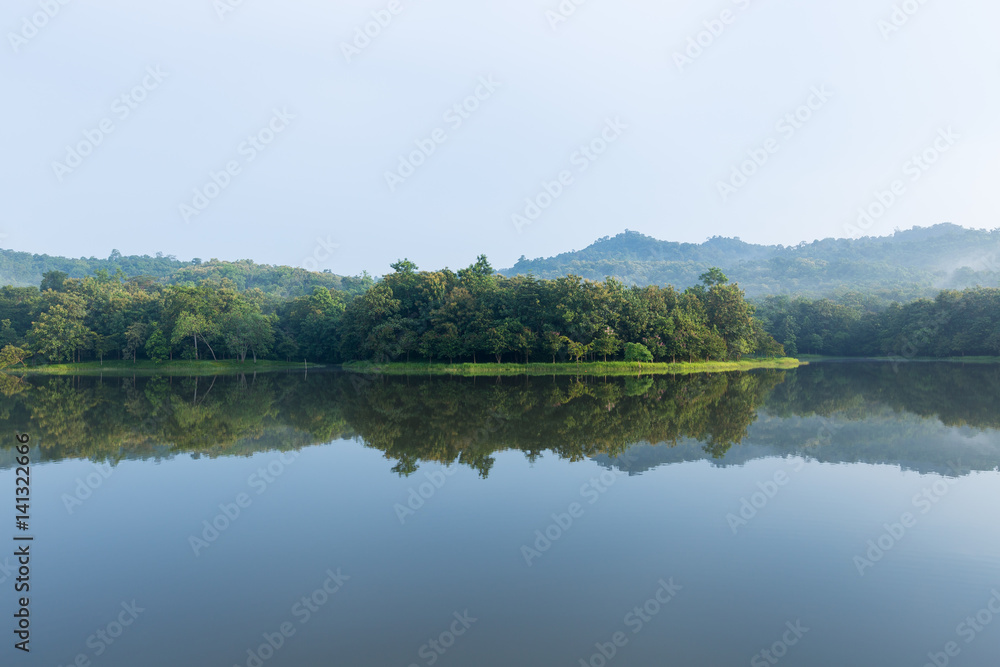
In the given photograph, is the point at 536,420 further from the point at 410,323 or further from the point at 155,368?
the point at 155,368

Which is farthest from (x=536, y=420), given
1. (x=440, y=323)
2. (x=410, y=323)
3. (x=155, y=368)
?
(x=155, y=368)

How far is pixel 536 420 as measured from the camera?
24.0 m

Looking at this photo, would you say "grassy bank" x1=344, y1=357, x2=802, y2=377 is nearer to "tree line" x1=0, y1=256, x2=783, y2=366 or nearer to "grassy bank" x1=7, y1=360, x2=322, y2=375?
"tree line" x1=0, y1=256, x2=783, y2=366

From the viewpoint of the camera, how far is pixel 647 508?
41.4 feet

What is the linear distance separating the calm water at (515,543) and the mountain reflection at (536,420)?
8.6 inches

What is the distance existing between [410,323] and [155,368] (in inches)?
1068

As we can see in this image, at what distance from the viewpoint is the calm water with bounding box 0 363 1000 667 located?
7.25 meters

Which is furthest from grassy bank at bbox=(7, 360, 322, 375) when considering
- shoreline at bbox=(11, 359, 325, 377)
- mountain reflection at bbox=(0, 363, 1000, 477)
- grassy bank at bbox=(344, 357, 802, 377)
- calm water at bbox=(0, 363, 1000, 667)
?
calm water at bbox=(0, 363, 1000, 667)

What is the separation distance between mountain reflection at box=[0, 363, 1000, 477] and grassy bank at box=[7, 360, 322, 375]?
1431cm

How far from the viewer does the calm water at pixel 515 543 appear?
7246 millimetres

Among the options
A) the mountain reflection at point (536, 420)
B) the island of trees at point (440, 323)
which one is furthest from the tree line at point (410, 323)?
the mountain reflection at point (536, 420)

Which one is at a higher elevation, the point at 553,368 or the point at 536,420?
the point at 553,368

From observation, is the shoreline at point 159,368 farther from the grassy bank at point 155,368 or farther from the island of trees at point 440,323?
the island of trees at point 440,323

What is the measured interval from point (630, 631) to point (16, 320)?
259 ft
